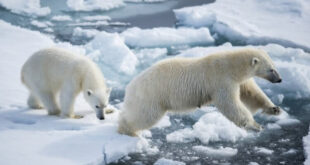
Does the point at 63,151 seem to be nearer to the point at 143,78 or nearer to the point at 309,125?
the point at 143,78

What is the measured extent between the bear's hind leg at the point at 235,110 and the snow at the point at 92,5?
10199 mm

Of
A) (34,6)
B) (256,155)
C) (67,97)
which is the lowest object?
(256,155)

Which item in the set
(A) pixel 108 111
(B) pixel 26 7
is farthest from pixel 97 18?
(A) pixel 108 111

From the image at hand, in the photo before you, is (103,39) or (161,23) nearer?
(103,39)

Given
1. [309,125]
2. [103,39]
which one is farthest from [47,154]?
[103,39]

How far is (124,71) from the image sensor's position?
327 inches

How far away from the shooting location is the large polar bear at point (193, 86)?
15.4 feet

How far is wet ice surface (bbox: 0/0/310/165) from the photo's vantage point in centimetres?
473

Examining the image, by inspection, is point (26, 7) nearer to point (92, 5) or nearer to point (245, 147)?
point (92, 5)

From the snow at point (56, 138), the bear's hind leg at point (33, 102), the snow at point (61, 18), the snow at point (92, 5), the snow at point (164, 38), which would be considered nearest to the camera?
the snow at point (56, 138)

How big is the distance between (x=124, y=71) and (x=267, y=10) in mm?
6358

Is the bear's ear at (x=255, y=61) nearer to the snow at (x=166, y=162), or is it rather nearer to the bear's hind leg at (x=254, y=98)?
the bear's hind leg at (x=254, y=98)

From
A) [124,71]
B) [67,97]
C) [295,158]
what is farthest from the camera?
[124,71]

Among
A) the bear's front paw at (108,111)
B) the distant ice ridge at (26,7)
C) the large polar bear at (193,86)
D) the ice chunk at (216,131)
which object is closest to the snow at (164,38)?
the distant ice ridge at (26,7)
